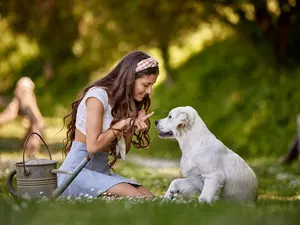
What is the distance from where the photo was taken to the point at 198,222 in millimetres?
5023

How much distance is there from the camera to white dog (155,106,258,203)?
6.82 meters

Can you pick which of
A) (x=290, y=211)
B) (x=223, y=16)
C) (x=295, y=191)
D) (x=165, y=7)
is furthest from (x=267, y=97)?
(x=290, y=211)

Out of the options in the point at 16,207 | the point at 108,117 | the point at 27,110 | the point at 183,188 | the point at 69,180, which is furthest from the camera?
the point at 27,110

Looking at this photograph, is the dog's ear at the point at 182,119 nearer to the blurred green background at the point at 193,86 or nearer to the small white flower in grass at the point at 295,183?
the blurred green background at the point at 193,86

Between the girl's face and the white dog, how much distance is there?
0.40 metres

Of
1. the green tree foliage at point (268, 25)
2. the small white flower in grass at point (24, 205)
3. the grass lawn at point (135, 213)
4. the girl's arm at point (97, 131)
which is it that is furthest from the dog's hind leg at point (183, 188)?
the green tree foliage at point (268, 25)

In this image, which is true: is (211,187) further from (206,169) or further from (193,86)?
(193,86)

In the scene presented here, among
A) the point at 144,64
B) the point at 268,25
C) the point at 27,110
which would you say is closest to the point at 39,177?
the point at 144,64

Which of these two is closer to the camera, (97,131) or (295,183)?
(97,131)

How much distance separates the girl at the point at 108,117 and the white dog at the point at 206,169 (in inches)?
17.1

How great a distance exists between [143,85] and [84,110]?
0.68 metres

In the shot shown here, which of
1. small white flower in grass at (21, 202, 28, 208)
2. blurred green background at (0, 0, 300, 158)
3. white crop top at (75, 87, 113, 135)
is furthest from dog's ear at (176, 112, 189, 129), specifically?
blurred green background at (0, 0, 300, 158)

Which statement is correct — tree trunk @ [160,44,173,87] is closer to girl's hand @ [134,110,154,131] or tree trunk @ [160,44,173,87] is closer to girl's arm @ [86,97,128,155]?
girl's arm @ [86,97,128,155]

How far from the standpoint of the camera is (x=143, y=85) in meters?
7.14
